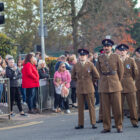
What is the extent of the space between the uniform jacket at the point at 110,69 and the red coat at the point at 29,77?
14.3 feet

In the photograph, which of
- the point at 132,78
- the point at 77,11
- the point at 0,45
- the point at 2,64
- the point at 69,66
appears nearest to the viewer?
the point at 132,78

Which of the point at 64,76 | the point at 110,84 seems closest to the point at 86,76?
the point at 110,84

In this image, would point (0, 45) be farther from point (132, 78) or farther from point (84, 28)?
point (84, 28)

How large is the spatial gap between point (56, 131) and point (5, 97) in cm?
275

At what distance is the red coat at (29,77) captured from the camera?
1359cm

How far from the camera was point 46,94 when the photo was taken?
14.5 meters

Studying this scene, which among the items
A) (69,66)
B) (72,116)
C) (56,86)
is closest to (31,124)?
(72,116)

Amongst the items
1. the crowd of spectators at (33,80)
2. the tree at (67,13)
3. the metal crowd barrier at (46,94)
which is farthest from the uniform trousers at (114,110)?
the tree at (67,13)

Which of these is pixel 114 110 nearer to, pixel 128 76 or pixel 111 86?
pixel 111 86

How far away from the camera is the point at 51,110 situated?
14.6m

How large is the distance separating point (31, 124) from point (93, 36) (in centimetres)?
2580

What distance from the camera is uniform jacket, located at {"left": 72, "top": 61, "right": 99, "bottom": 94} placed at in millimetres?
10461

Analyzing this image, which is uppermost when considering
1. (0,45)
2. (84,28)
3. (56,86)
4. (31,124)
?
(84,28)

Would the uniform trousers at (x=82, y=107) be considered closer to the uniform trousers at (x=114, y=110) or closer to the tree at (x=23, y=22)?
the uniform trousers at (x=114, y=110)
